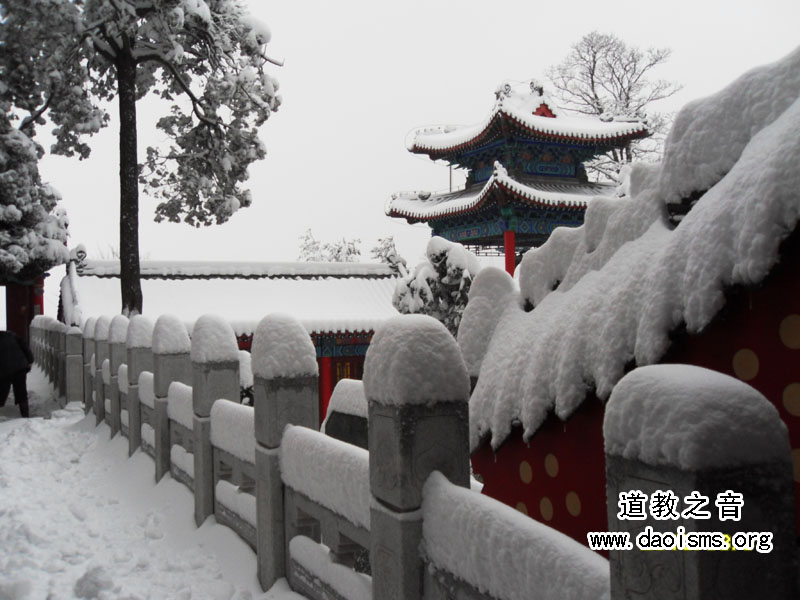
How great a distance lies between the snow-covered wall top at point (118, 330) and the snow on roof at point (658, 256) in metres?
7.06

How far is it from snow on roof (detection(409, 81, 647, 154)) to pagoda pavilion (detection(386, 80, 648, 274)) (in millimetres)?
30

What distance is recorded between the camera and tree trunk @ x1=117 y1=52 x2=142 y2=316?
13.7 meters

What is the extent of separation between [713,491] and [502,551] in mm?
890

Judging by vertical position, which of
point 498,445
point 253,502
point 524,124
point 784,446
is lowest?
point 253,502

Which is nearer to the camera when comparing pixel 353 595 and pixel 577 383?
pixel 577 383

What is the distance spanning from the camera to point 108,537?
549 centimetres

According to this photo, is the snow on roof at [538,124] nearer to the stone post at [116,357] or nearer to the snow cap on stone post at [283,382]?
the stone post at [116,357]

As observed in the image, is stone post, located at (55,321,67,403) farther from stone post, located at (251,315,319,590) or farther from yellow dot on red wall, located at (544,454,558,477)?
yellow dot on red wall, located at (544,454,558,477)

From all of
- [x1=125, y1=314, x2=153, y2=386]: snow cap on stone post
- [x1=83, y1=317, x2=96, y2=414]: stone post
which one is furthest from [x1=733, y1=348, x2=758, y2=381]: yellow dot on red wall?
[x1=83, y1=317, x2=96, y2=414]: stone post

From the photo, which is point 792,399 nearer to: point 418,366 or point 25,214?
point 418,366

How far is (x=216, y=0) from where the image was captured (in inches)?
→ 559

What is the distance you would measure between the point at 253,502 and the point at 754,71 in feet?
12.2

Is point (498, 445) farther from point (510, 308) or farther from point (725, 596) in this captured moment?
point (725, 596)

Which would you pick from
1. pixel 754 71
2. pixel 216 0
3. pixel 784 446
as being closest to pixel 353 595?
pixel 784 446
